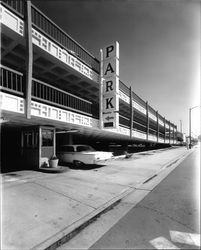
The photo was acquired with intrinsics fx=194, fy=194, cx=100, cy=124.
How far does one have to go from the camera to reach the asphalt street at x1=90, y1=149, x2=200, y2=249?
357 cm

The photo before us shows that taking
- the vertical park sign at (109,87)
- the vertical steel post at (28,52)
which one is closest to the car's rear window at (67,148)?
the vertical park sign at (109,87)

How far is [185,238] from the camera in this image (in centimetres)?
374

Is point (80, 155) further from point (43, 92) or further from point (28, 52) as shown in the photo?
point (28, 52)

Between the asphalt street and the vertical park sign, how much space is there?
23.1 feet

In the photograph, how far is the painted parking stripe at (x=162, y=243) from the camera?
3.43 meters

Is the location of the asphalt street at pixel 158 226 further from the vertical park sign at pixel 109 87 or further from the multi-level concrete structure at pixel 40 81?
the vertical park sign at pixel 109 87

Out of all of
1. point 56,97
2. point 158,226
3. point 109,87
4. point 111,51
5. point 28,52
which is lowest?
point 158,226

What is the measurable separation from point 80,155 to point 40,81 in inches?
199

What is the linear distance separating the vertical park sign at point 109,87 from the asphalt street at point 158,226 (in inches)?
277

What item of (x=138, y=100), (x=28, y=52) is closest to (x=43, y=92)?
(x=28, y=52)

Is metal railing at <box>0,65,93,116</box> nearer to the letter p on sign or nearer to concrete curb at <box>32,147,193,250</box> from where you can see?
the letter p on sign

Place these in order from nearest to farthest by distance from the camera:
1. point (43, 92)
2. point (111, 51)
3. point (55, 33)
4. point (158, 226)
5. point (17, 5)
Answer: point (158, 226)
point (17, 5)
point (43, 92)
point (55, 33)
point (111, 51)

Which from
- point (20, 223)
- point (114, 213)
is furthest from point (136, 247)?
point (20, 223)

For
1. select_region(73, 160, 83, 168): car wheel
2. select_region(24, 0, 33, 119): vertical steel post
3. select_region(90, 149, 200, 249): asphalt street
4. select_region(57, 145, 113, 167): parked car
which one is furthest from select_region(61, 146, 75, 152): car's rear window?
select_region(90, 149, 200, 249): asphalt street
